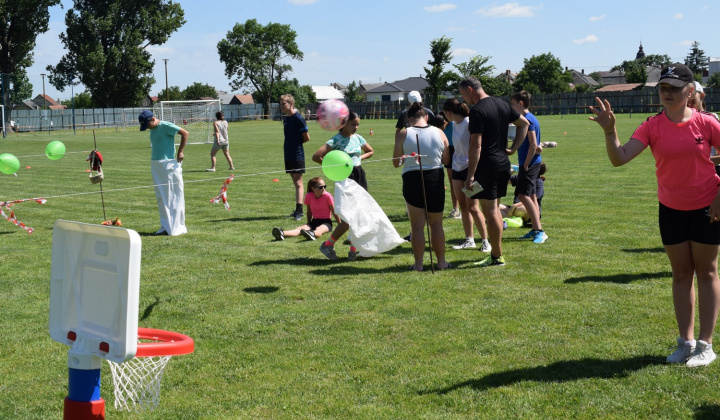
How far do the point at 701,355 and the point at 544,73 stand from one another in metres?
106

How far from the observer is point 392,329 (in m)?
5.90

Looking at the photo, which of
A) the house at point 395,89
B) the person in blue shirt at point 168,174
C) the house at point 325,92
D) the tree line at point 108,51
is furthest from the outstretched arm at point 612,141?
the house at point 395,89

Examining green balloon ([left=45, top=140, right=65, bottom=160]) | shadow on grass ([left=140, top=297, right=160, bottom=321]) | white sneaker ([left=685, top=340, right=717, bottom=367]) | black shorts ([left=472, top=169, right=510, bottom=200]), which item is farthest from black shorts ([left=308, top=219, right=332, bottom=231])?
white sneaker ([left=685, top=340, right=717, bottom=367])

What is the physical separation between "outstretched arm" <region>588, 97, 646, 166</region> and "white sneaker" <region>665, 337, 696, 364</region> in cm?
131

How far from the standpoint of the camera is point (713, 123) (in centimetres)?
470

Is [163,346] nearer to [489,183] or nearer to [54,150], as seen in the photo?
[489,183]

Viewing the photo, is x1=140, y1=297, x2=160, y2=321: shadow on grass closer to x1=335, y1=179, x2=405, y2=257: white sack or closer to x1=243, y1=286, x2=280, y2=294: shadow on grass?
x1=243, y1=286, x2=280, y2=294: shadow on grass

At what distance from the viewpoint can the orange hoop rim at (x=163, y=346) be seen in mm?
2830

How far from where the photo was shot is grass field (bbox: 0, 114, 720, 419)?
443cm

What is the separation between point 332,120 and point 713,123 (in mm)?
4376

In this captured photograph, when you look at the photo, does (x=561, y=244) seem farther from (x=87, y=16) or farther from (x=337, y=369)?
(x=87, y=16)

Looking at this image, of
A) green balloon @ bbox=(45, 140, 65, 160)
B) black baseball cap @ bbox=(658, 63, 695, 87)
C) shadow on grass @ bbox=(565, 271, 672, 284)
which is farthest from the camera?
green balloon @ bbox=(45, 140, 65, 160)

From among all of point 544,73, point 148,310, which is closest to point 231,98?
point 544,73

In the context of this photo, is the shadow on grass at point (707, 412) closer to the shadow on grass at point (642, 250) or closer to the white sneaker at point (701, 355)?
the white sneaker at point (701, 355)
